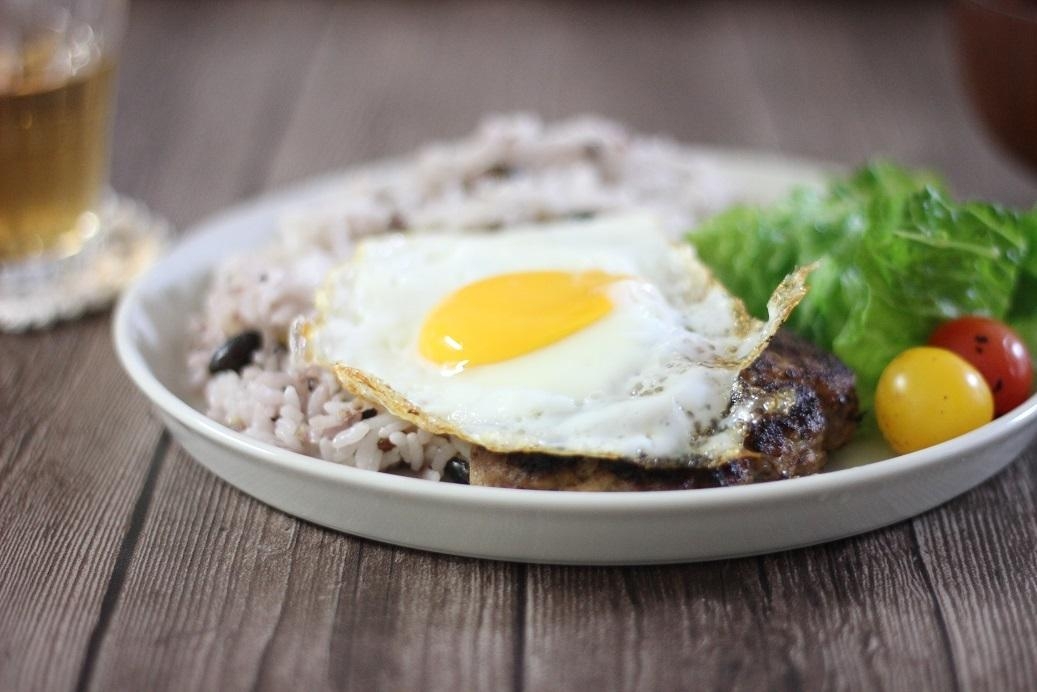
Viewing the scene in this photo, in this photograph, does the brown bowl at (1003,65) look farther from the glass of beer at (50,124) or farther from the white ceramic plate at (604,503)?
the glass of beer at (50,124)

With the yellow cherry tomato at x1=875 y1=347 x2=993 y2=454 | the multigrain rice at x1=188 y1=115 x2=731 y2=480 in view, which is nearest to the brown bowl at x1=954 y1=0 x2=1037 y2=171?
the multigrain rice at x1=188 y1=115 x2=731 y2=480

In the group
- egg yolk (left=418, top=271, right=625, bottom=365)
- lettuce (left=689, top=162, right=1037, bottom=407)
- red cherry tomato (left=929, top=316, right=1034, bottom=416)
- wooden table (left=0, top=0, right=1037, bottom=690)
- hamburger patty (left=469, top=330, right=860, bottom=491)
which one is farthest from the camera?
lettuce (left=689, top=162, right=1037, bottom=407)

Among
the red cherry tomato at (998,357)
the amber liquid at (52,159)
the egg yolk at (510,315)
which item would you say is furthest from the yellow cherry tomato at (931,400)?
the amber liquid at (52,159)

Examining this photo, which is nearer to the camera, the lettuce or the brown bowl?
the lettuce

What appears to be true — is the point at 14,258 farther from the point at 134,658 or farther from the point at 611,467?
the point at 611,467

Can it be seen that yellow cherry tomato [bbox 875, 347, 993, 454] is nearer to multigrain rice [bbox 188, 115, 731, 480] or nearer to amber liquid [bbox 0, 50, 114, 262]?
multigrain rice [bbox 188, 115, 731, 480]

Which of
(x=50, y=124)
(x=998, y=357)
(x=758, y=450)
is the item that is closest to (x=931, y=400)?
(x=998, y=357)

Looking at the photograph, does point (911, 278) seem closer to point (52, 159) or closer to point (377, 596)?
point (377, 596)
